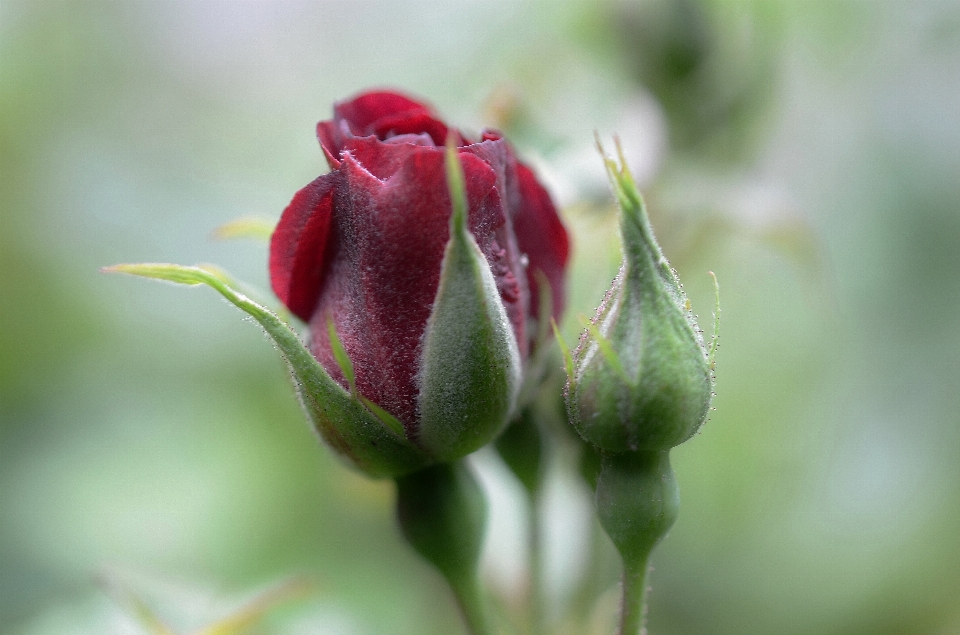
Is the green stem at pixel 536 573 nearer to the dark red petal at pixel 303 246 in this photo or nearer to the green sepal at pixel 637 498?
the green sepal at pixel 637 498

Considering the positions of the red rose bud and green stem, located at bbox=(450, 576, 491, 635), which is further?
green stem, located at bbox=(450, 576, 491, 635)

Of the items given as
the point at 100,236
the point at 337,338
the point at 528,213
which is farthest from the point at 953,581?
the point at 100,236

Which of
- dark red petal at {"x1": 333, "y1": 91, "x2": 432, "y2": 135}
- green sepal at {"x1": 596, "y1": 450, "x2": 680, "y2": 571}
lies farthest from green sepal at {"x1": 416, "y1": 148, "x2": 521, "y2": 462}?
dark red petal at {"x1": 333, "y1": 91, "x2": 432, "y2": 135}

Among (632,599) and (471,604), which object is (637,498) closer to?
(632,599)

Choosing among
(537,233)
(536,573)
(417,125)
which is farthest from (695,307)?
(417,125)

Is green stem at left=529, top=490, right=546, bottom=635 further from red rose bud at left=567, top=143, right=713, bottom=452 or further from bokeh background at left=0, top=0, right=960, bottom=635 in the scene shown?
bokeh background at left=0, top=0, right=960, bottom=635
